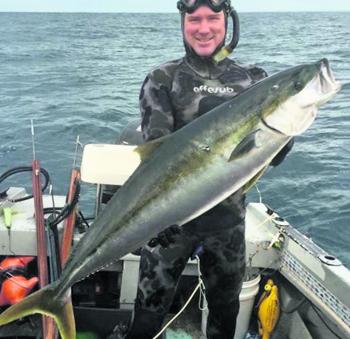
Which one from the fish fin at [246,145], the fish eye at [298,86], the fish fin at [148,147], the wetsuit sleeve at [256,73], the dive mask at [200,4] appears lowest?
the fish fin at [148,147]

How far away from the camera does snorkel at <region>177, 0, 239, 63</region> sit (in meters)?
3.92

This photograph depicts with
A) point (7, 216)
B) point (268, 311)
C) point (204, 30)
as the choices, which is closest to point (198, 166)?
point (204, 30)

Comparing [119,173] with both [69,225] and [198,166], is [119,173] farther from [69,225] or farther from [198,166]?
[198,166]

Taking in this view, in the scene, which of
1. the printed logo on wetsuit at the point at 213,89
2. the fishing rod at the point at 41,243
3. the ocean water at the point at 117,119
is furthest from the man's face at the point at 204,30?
the ocean water at the point at 117,119

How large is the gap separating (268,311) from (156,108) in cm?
257

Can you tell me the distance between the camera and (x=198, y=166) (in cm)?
320

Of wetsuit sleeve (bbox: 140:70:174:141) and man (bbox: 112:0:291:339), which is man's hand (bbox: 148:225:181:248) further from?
wetsuit sleeve (bbox: 140:70:174:141)

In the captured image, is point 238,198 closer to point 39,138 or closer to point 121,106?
point 39,138

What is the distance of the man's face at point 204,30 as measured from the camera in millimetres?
3951

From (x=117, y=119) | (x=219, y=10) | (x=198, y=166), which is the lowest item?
(x=117, y=119)

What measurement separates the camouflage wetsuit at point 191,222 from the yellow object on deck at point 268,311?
1.09m

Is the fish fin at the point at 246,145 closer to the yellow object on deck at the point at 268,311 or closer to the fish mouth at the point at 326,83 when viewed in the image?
the fish mouth at the point at 326,83

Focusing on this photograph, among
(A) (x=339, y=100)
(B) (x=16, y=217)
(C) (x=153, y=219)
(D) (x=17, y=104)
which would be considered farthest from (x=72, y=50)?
(C) (x=153, y=219)

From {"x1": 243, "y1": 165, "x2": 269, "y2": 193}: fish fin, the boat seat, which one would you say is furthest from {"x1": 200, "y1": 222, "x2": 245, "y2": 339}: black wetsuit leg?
the boat seat
